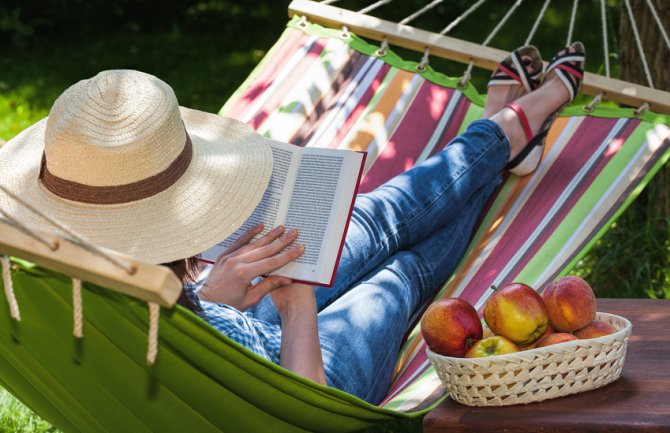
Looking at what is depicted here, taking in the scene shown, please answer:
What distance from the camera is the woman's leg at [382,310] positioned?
2010mm

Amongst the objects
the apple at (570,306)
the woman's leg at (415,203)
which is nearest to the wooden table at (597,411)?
the apple at (570,306)

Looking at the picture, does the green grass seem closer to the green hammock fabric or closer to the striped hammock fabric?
the green hammock fabric

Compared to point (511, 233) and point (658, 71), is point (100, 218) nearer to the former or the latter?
point (511, 233)

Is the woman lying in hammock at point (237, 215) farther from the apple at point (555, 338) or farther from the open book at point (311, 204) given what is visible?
the apple at point (555, 338)

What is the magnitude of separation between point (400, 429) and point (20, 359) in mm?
1045

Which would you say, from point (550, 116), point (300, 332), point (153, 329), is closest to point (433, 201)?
point (550, 116)

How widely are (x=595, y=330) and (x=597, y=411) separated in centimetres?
15

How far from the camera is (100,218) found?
5.38ft

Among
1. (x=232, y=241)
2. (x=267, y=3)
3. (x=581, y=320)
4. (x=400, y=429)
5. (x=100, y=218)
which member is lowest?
(x=267, y=3)

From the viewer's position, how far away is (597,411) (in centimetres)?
162

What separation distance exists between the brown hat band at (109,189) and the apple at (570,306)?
2.26ft

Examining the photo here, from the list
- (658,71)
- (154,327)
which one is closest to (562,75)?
(658,71)

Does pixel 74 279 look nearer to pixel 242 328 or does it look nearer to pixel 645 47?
pixel 242 328

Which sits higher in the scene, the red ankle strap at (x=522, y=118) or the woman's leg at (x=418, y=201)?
the red ankle strap at (x=522, y=118)
